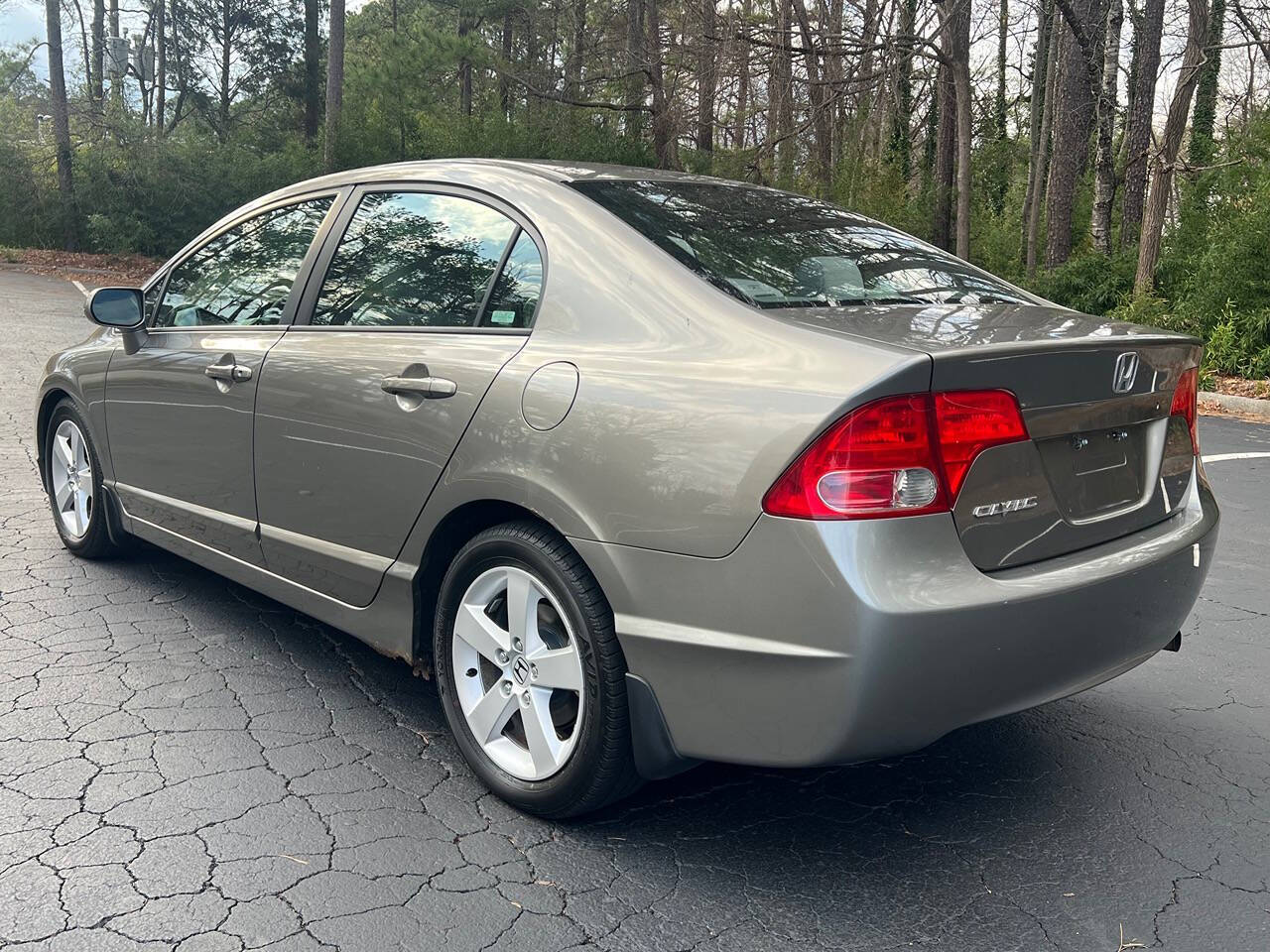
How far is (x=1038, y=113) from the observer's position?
30.0 meters

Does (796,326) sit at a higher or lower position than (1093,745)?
higher

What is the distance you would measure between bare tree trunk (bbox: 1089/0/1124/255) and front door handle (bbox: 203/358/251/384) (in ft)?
50.7

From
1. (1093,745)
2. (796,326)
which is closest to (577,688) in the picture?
(796,326)

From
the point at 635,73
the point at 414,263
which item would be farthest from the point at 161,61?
the point at 414,263

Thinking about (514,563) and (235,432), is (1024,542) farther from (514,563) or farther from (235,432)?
(235,432)

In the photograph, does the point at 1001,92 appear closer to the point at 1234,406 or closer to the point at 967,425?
the point at 1234,406

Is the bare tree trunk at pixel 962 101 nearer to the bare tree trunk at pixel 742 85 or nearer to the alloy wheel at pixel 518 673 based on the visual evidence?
the bare tree trunk at pixel 742 85

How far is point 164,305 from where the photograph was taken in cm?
453

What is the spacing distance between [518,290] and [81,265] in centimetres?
2867

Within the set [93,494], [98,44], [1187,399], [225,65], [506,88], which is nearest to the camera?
[1187,399]

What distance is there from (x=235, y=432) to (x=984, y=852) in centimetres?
258

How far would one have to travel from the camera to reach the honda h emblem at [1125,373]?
272 centimetres

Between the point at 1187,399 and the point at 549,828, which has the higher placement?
the point at 1187,399

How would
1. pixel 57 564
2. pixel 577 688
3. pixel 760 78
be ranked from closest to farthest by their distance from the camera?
pixel 577 688 → pixel 57 564 → pixel 760 78
